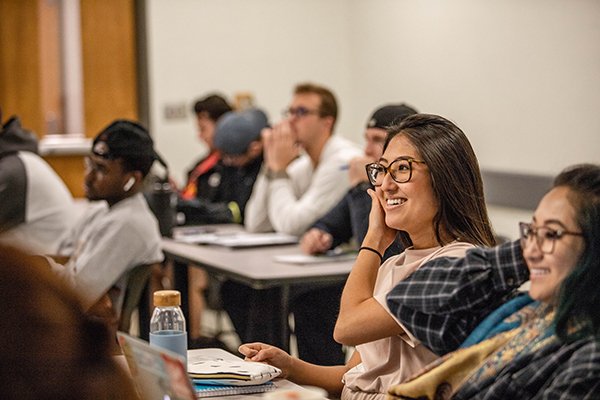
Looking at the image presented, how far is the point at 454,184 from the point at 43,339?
4.90ft

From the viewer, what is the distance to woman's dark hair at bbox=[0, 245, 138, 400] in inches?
37.4

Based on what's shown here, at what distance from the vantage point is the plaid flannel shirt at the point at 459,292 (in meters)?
1.88

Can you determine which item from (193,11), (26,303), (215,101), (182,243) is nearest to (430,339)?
(26,303)

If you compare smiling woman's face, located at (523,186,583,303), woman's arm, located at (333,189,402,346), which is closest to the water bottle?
woman's arm, located at (333,189,402,346)

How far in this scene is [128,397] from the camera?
3.38 ft

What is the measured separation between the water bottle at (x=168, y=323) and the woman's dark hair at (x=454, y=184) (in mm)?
624

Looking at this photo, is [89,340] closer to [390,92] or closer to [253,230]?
[253,230]

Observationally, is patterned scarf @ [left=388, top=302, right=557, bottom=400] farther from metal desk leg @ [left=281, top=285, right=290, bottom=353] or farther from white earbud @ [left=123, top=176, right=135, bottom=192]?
white earbud @ [left=123, top=176, right=135, bottom=192]

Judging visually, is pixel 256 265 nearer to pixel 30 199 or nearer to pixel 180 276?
pixel 180 276

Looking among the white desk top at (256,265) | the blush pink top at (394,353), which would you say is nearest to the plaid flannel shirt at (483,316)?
the blush pink top at (394,353)

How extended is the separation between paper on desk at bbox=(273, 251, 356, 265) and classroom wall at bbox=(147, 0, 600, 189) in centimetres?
169

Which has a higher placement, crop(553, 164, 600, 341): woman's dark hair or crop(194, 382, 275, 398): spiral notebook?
crop(553, 164, 600, 341): woman's dark hair

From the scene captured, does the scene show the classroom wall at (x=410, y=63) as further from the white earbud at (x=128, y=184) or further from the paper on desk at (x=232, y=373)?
the paper on desk at (x=232, y=373)

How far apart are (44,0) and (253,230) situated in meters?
3.74
